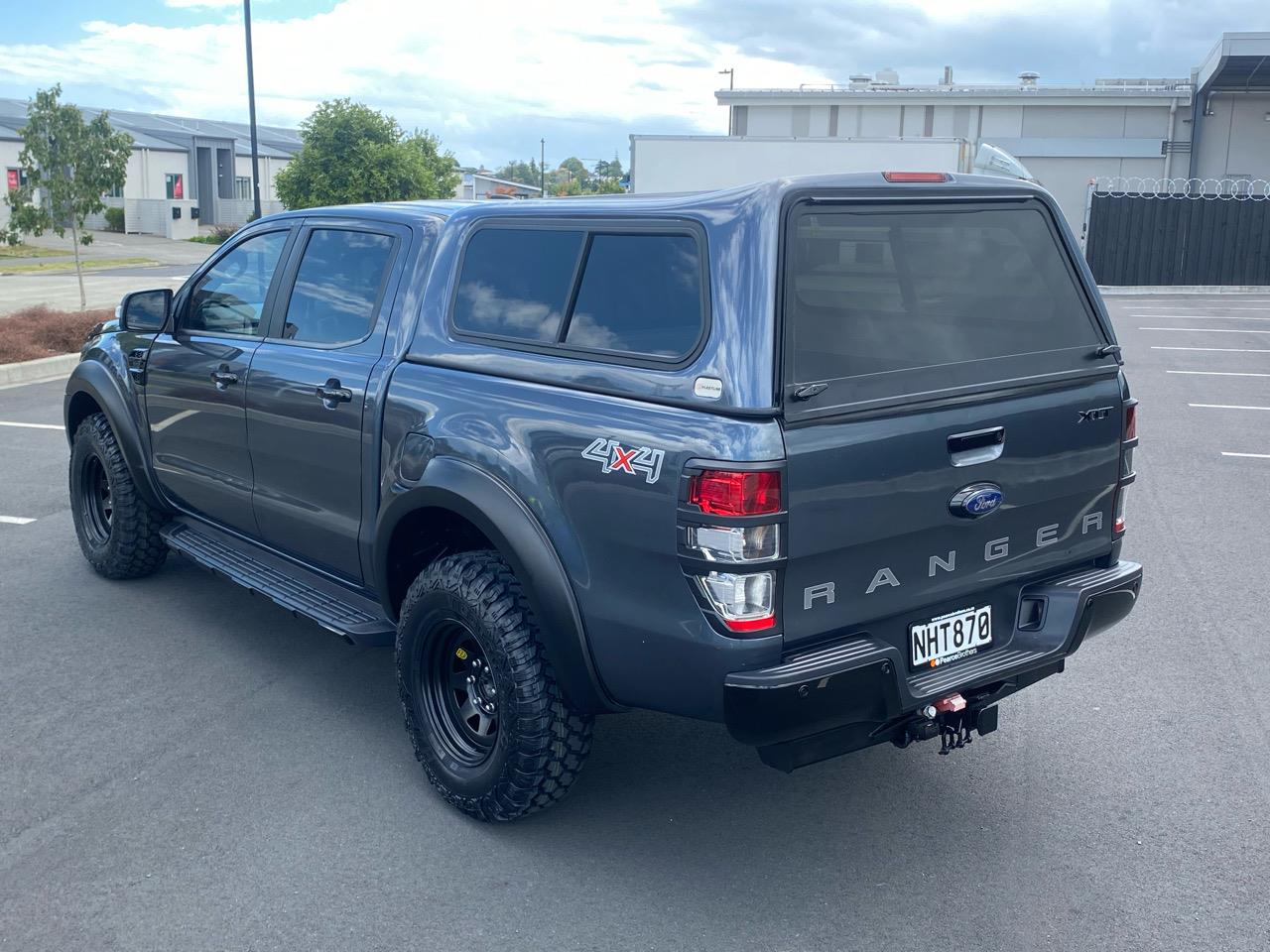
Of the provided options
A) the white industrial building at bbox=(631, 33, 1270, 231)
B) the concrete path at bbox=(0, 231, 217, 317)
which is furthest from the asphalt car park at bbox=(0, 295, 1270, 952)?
the white industrial building at bbox=(631, 33, 1270, 231)

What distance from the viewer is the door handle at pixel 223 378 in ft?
16.4

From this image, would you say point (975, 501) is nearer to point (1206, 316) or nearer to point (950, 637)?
point (950, 637)

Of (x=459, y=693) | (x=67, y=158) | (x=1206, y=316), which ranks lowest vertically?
(x=459, y=693)

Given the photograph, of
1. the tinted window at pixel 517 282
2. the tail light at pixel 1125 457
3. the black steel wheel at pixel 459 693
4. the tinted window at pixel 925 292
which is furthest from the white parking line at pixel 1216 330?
the black steel wheel at pixel 459 693

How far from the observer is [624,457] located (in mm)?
3271

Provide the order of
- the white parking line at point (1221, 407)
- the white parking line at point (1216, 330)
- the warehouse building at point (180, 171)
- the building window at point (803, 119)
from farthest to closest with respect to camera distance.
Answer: the warehouse building at point (180, 171) → the building window at point (803, 119) → the white parking line at point (1216, 330) → the white parking line at point (1221, 407)

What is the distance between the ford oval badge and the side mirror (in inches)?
148

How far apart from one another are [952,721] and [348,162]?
29168 mm

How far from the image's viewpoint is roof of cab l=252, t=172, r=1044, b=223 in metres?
3.31

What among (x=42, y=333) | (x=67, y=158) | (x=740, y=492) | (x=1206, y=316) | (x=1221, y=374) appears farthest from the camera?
(x=1206, y=316)

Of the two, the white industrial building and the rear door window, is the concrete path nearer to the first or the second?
the rear door window

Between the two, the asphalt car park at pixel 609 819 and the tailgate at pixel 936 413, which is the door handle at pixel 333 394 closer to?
the asphalt car park at pixel 609 819

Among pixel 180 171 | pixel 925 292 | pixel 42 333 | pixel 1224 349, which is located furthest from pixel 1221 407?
pixel 180 171

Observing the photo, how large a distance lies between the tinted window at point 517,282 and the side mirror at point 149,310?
206 cm
